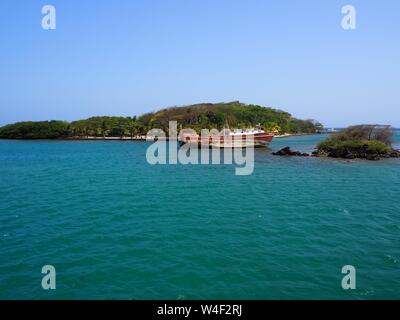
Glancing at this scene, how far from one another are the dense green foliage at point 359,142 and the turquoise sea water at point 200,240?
26887mm

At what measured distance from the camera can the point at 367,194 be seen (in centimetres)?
3000

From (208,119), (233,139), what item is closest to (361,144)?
(233,139)

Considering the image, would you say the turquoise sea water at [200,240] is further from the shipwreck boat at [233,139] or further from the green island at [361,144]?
the shipwreck boat at [233,139]

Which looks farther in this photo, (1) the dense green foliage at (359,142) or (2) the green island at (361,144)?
(1) the dense green foliage at (359,142)

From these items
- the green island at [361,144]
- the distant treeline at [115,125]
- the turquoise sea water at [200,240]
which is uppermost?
the distant treeline at [115,125]

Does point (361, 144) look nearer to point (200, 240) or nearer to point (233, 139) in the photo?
point (233, 139)

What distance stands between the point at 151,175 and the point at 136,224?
2251 cm

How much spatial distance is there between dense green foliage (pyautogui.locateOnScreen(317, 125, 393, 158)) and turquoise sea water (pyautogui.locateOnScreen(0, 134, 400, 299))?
2689 centimetres

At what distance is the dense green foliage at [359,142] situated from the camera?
59.9 m

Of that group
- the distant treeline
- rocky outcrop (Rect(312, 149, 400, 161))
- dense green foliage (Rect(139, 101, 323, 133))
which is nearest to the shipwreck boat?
rocky outcrop (Rect(312, 149, 400, 161))

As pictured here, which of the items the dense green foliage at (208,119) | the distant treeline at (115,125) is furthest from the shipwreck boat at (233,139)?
the dense green foliage at (208,119)

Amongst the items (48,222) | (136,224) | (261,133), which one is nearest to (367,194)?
(136,224)

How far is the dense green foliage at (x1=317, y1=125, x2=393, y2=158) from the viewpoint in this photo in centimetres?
5994
